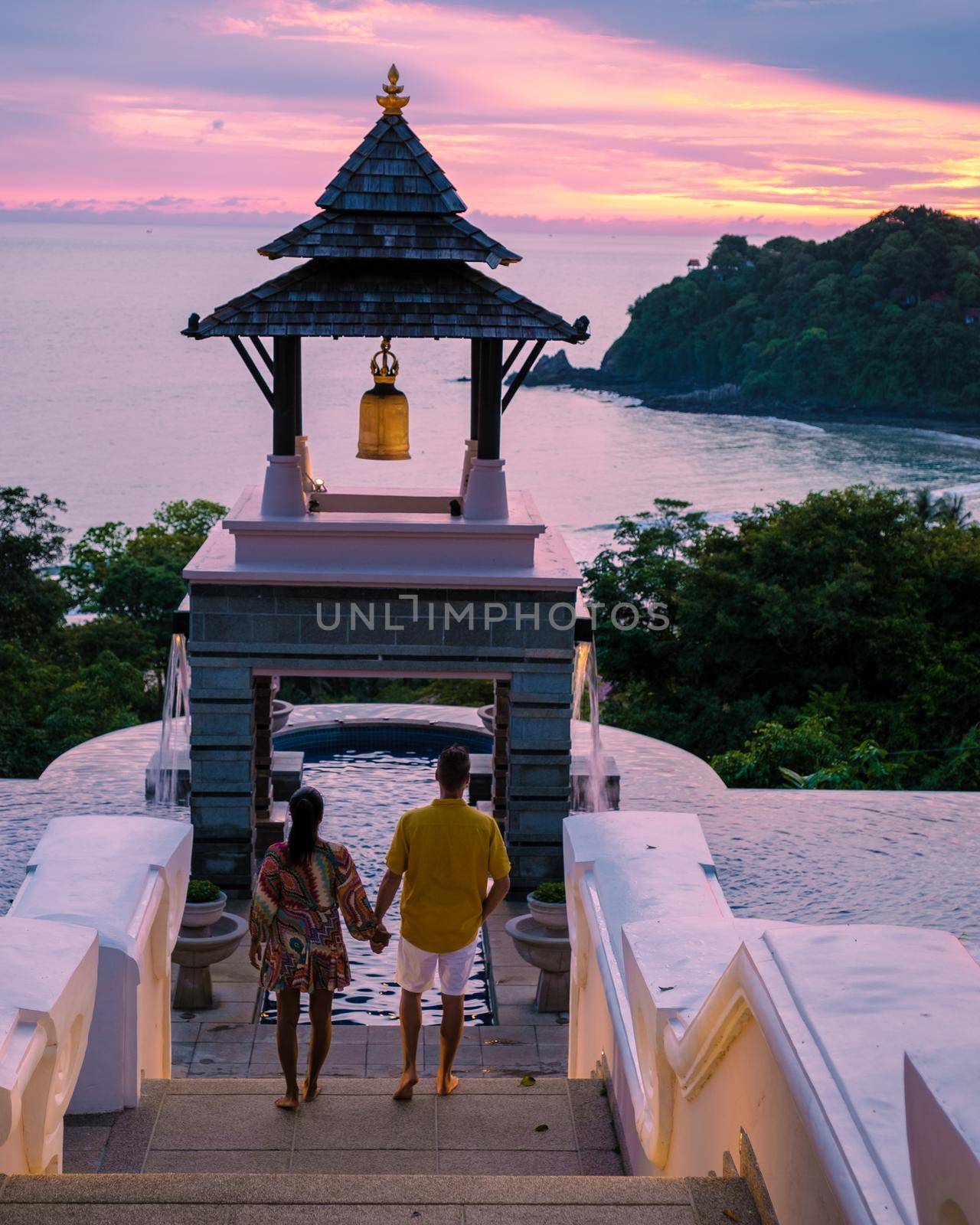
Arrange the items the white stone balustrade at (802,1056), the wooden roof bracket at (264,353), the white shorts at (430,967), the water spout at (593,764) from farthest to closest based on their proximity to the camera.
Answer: the water spout at (593,764), the wooden roof bracket at (264,353), the white shorts at (430,967), the white stone balustrade at (802,1056)

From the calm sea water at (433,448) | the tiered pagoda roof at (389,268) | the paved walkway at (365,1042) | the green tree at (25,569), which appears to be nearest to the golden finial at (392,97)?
the tiered pagoda roof at (389,268)

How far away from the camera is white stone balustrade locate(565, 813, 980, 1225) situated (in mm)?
2822

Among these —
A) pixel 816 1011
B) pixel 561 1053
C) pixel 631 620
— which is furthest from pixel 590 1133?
pixel 631 620

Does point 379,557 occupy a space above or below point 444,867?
above

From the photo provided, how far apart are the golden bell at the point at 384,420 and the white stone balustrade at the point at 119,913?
4.98 m

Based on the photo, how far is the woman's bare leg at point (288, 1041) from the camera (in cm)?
657

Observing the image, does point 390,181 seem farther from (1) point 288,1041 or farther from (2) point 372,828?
(1) point 288,1041

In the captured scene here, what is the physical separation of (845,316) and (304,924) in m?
82.6

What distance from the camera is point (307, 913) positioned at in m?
6.68

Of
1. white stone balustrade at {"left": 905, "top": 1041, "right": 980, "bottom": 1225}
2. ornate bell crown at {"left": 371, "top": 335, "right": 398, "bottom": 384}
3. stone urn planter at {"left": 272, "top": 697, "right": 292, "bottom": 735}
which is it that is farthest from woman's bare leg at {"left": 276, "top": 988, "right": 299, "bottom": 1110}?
stone urn planter at {"left": 272, "top": 697, "right": 292, "bottom": 735}

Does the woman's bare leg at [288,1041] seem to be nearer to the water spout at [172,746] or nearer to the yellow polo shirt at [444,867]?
the yellow polo shirt at [444,867]

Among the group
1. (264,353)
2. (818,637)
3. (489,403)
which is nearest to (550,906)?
(489,403)

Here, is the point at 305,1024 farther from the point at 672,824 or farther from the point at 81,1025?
the point at 81,1025

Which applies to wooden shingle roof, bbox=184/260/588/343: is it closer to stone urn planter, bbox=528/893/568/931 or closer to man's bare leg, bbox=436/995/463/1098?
stone urn planter, bbox=528/893/568/931
